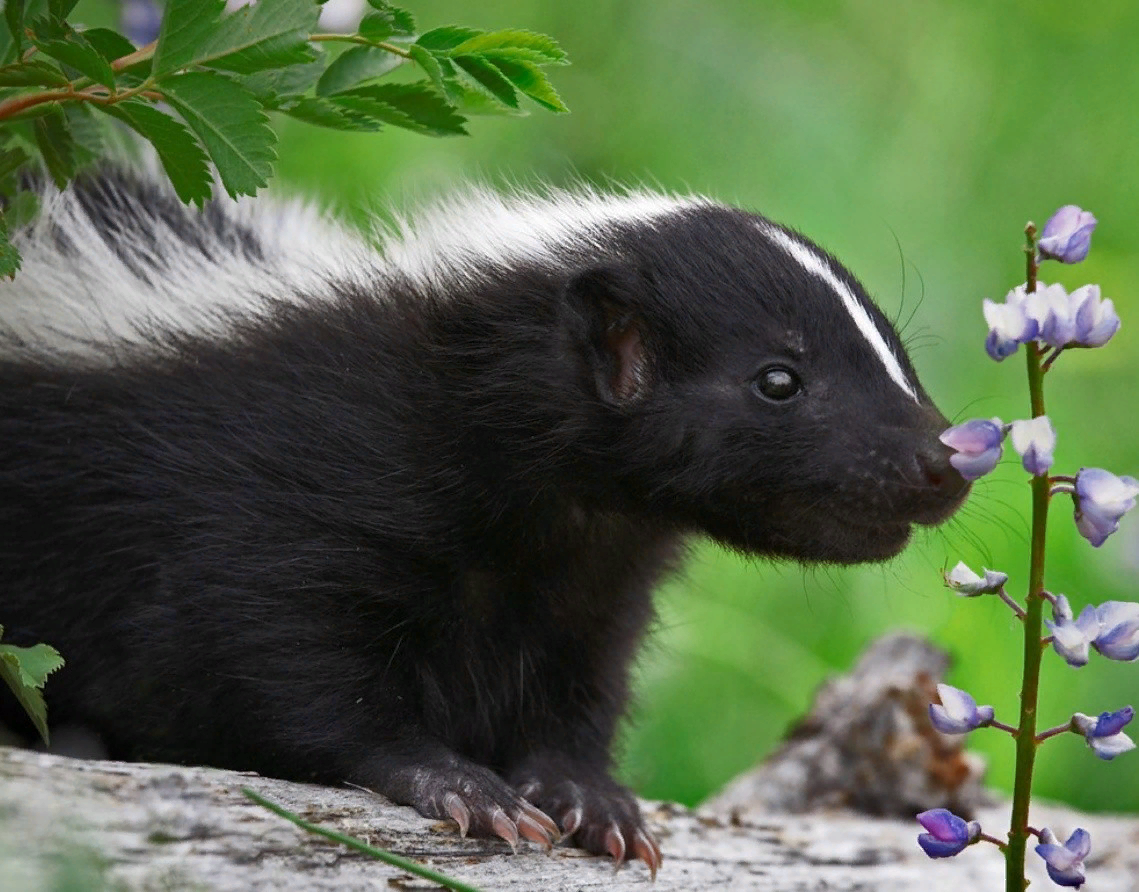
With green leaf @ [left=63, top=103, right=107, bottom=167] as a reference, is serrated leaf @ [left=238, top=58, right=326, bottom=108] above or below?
above

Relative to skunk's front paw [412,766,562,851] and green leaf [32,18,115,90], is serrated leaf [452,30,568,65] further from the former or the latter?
skunk's front paw [412,766,562,851]

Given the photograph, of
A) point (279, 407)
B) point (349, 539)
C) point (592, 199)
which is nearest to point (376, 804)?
point (349, 539)

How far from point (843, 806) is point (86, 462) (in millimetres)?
Result: 2525

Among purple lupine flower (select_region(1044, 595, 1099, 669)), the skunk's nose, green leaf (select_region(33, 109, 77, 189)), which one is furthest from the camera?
the skunk's nose

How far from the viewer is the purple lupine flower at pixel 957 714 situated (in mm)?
2771

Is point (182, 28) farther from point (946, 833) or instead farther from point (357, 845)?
point (946, 833)

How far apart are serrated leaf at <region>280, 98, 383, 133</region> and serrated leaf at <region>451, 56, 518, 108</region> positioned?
26 centimetres

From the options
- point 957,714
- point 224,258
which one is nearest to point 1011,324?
point 957,714

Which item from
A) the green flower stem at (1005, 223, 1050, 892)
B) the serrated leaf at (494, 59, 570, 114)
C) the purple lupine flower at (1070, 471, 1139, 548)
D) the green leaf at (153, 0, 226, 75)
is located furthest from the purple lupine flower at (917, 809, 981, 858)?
the green leaf at (153, 0, 226, 75)

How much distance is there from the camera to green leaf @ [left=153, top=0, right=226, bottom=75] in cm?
290

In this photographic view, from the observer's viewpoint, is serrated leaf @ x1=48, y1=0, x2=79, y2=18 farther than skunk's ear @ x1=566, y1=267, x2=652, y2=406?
No

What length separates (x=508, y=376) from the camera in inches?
145

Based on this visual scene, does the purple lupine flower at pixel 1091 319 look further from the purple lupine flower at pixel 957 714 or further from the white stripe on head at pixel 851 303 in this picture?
the white stripe on head at pixel 851 303

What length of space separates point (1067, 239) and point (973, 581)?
608 millimetres
